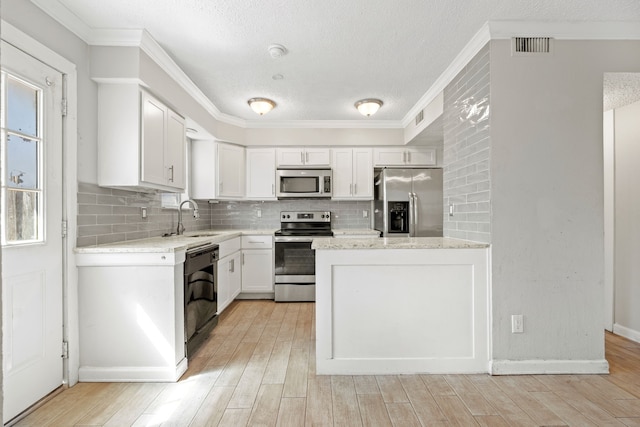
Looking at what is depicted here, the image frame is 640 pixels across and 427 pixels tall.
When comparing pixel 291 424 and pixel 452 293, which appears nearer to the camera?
pixel 291 424

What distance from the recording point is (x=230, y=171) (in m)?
4.53

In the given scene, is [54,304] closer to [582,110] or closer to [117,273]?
[117,273]

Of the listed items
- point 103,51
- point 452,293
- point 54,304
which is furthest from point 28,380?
point 452,293

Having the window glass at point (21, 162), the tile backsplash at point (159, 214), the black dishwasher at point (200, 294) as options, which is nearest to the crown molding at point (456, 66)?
the tile backsplash at point (159, 214)

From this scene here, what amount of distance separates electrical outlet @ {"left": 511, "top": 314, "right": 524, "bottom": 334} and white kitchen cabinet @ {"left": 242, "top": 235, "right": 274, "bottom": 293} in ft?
9.23

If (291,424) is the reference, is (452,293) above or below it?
above

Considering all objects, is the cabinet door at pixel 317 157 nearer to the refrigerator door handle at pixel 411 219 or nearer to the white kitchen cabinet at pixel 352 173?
the white kitchen cabinet at pixel 352 173

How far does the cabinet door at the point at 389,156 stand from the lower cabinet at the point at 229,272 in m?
2.16

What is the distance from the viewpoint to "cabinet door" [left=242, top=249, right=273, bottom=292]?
440cm

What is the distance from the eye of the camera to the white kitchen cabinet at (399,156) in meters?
4.68

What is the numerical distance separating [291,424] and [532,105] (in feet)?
8.54

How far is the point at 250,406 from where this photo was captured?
2.06m

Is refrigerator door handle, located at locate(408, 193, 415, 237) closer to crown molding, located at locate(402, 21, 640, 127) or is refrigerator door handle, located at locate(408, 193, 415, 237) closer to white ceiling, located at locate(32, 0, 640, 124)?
white ceiling, located at locate(32, 0, 640, 124)

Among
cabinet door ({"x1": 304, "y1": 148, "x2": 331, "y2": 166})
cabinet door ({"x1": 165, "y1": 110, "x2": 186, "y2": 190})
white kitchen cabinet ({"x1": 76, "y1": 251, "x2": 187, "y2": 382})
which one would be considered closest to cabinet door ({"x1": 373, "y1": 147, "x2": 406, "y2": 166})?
cabinet door ({"x1": 304, "y1": 148, "x2": 331, "y2": 166})
